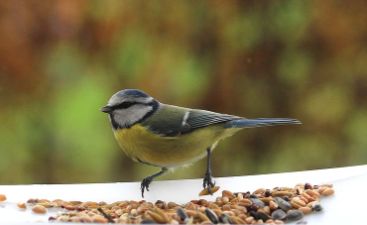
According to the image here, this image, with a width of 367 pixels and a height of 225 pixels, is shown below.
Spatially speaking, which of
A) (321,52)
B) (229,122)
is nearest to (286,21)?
(321,52)

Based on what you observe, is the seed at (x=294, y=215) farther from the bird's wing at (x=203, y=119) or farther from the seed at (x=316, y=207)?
the bird's wing at (x=203, y=119)

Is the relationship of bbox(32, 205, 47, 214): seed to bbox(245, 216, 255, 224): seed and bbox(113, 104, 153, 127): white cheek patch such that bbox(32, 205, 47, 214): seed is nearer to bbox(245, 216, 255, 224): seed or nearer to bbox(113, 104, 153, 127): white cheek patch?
bbox(113, 104, 153, 127): white cheek patch

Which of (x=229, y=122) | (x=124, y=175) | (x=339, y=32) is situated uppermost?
(x=339, y=32)

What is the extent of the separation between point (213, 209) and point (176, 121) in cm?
17

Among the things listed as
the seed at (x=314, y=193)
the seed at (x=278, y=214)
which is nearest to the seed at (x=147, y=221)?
the seed at (x=278, y=214)

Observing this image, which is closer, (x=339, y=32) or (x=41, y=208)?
(x=41, y=208)

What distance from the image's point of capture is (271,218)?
1.04m

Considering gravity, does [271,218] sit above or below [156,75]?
below

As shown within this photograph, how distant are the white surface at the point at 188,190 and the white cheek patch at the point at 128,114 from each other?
0.16 meters

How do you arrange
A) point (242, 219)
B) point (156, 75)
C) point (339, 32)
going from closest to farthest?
1. point (242, 219)
2. point (156, 75)
3. point (339, 32)

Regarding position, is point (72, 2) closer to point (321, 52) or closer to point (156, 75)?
point (156, 75)

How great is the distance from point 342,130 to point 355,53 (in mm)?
185

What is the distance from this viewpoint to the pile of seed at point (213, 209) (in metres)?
0.97

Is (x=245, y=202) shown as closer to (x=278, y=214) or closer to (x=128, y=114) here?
(x=278, y=214)
